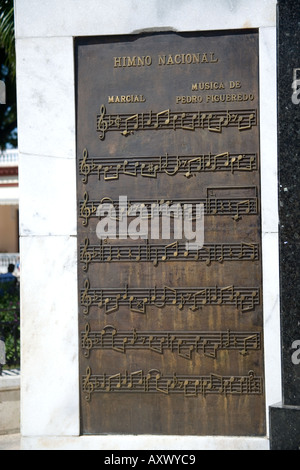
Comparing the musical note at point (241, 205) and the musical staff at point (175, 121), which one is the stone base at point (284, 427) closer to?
the musical note at point (241, 205)

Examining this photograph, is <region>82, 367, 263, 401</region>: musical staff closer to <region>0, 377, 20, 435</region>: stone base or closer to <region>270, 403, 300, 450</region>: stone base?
<region>270, 403, 300, 450</region>: stone base

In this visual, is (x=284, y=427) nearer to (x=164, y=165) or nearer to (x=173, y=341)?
(x=173, y=341)

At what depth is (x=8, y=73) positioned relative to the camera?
46.4 ft

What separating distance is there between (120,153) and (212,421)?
231cm

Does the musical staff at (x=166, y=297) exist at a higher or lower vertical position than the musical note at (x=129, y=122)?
lower

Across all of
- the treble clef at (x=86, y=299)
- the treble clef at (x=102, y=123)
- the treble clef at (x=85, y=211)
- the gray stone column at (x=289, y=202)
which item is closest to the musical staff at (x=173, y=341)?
the treble clef at (x=86, y=299)

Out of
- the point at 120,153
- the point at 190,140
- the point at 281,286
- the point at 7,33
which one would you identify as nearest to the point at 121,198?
the point at 120,153

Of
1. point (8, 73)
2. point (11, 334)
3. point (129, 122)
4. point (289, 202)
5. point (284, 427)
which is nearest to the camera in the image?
point (284, 427)

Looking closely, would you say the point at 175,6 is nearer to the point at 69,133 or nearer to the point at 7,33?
the point at 69,133

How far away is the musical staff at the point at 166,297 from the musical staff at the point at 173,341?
0.61 ft

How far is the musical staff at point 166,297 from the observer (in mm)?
5461

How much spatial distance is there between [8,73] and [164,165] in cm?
957

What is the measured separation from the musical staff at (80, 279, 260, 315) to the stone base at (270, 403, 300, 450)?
130 centimetres

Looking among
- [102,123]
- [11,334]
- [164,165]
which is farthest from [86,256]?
[11,334]
